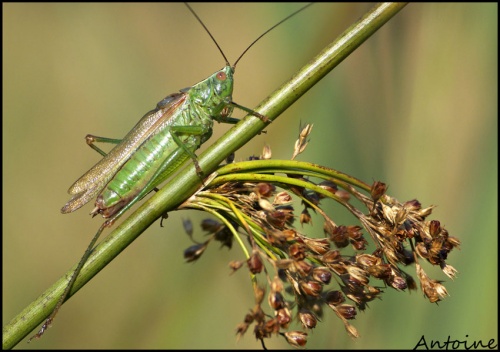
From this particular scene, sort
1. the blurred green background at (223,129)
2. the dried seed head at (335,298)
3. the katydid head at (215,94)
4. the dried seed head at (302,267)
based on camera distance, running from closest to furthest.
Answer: the dried seed head at (302,267), the dried seed head at (335,298), the blurred green background at (223,129), the katydid head at (215,94)

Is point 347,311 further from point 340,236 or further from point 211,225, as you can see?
point 211,225

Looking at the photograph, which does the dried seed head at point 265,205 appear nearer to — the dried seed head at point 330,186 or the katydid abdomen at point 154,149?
the dried seed head at point 330,186

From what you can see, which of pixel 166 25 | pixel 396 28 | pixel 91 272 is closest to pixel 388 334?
pixel 91 272

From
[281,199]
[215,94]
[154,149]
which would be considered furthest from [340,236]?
[215,94]

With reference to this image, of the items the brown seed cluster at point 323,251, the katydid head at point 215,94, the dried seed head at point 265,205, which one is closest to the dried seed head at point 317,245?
the brown seed cluster at point 323,251

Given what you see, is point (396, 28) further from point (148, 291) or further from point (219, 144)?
point (148, 291)

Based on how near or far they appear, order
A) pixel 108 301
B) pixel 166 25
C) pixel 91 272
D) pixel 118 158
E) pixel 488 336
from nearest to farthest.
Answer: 1. pixel 91 272
2. pixel 488 336
3. pixel 118 158
4. pixel 108 301
5. pixel 166 25
